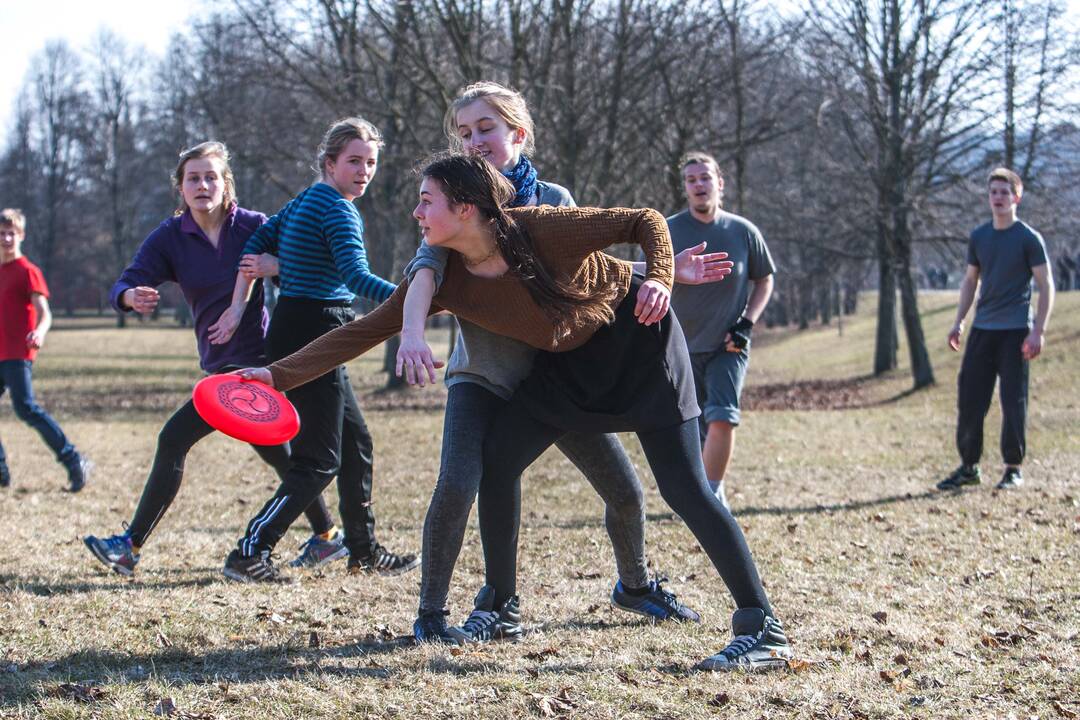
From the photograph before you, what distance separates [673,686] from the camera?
12.6ft

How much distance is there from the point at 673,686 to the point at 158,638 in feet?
6.73

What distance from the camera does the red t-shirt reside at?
8914mm

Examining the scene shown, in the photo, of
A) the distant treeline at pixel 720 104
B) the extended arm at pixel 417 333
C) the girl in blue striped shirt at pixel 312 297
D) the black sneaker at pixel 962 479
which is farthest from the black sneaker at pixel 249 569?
the distant treeline at pixel 720 104

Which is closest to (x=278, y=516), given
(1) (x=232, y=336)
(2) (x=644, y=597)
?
(1) (x=232, y=336)

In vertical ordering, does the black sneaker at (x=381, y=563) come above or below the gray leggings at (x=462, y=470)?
below

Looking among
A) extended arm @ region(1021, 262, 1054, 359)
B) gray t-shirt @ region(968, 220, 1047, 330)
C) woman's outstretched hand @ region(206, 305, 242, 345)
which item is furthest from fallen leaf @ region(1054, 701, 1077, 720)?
gray t-shirt @ region(968, 220, 1047, 330)

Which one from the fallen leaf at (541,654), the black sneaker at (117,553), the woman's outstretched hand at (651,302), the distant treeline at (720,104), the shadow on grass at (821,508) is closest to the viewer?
the woman's outstretched hand at (651,302)

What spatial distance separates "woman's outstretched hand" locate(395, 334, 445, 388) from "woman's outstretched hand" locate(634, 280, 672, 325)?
0.72 m

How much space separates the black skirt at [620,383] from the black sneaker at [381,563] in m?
2.02

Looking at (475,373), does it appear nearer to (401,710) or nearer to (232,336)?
(401,710)

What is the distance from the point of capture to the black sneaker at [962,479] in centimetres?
883

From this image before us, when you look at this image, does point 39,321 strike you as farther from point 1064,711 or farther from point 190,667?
point 1064,711

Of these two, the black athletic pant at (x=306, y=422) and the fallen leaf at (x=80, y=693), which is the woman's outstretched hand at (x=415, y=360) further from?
the black athletic pant at (x=306, y=422)

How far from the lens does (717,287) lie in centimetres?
686
